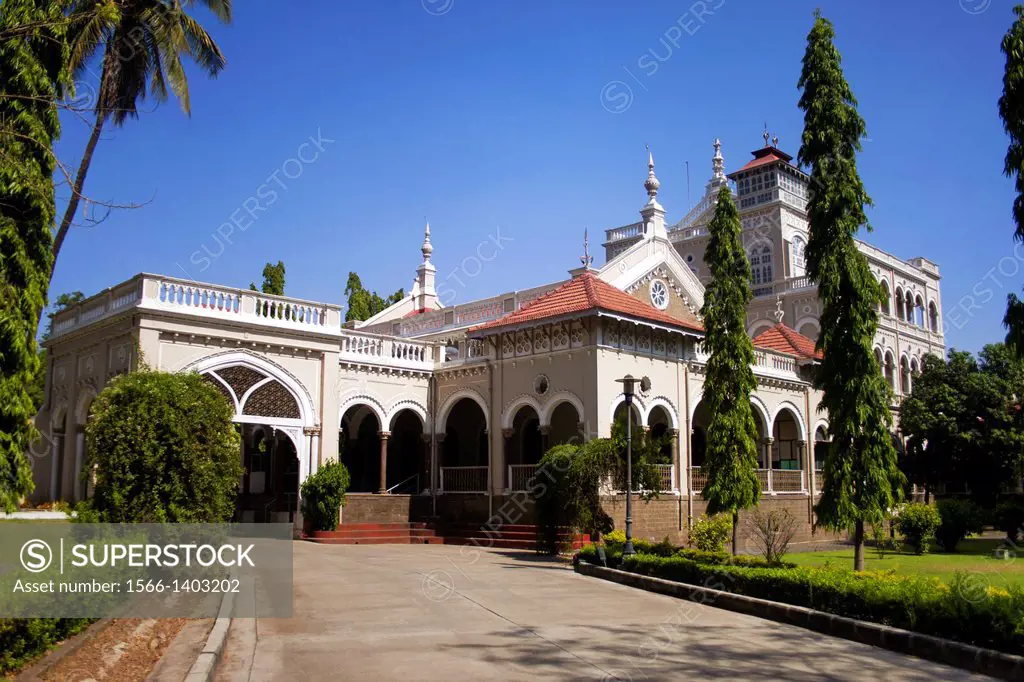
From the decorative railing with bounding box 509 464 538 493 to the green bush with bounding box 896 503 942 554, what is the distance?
1145 centimetres

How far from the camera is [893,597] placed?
33.6 ft

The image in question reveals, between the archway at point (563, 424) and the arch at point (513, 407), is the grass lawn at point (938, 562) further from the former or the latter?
the arch at point (513, 407)

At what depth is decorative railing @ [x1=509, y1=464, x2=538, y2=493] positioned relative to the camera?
23625 millimetres

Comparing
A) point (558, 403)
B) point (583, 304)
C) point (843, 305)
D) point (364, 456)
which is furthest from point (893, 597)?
point (364, 456)

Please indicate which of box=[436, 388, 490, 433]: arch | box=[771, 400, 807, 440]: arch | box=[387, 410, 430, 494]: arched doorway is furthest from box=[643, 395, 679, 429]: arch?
box=[387, 410, 430, 494]: arched doorway

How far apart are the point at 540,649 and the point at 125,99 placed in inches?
718

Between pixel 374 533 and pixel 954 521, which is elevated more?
pixel 954 521

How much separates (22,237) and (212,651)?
7.29m

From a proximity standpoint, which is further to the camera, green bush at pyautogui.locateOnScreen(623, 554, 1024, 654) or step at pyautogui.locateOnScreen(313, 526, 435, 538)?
step at pyautogui.locateOnScreen(313, 526, 435, 538)

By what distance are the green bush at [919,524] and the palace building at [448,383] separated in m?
3.97

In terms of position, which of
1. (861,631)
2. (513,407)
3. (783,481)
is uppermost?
(513,407)

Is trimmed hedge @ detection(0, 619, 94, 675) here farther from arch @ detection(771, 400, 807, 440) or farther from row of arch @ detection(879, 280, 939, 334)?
row of arch @ detection(879, 280, 939, 334)

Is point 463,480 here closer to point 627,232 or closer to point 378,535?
point 378,535

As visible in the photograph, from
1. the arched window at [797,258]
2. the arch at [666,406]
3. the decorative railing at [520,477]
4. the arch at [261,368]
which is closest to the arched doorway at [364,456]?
the arch at [261,368]
